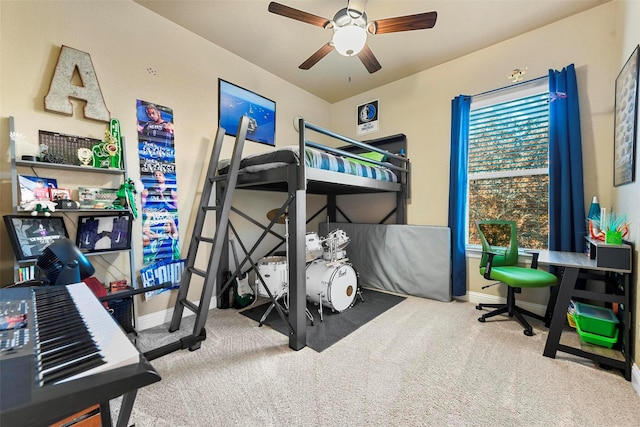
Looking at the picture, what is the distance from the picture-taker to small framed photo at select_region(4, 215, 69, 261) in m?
1.56

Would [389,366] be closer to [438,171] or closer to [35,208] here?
[438,171]

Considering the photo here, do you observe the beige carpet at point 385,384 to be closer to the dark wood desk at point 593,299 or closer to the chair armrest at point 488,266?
the dark wood desk at point 593,299

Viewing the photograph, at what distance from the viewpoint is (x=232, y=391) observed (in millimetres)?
1469

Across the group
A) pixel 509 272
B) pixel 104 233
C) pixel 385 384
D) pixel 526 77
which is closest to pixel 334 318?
pixel 385 384

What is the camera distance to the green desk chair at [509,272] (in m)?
2.09

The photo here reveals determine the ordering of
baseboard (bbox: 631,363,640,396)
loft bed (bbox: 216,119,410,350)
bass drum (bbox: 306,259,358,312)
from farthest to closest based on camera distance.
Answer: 1. bass drum (bbox: 306,259,358,312)
2. loft bed (bbox: 216,119,410,350)
3. baseboard (bbox: 631,363,640,396)

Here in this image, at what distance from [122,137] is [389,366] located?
272cm

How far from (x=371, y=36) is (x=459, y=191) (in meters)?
1.90

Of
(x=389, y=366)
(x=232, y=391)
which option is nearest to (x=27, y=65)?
(x=232, y=391)

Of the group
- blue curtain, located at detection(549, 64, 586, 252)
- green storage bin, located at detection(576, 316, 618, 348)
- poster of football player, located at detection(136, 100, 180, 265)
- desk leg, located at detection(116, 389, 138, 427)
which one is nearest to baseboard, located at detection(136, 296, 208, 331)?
poster of football player, located at detection(136, 100, 180, 265)

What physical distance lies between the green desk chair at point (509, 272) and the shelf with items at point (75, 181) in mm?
3101

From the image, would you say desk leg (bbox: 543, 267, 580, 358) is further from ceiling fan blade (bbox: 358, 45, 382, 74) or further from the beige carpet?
ceiling fan blade (bbox: 358, 45, 382, 74)

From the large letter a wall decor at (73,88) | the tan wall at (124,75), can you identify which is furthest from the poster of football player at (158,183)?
the large letter a wall decor at (73,88)

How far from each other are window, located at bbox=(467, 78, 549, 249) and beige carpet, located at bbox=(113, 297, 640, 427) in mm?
1156
